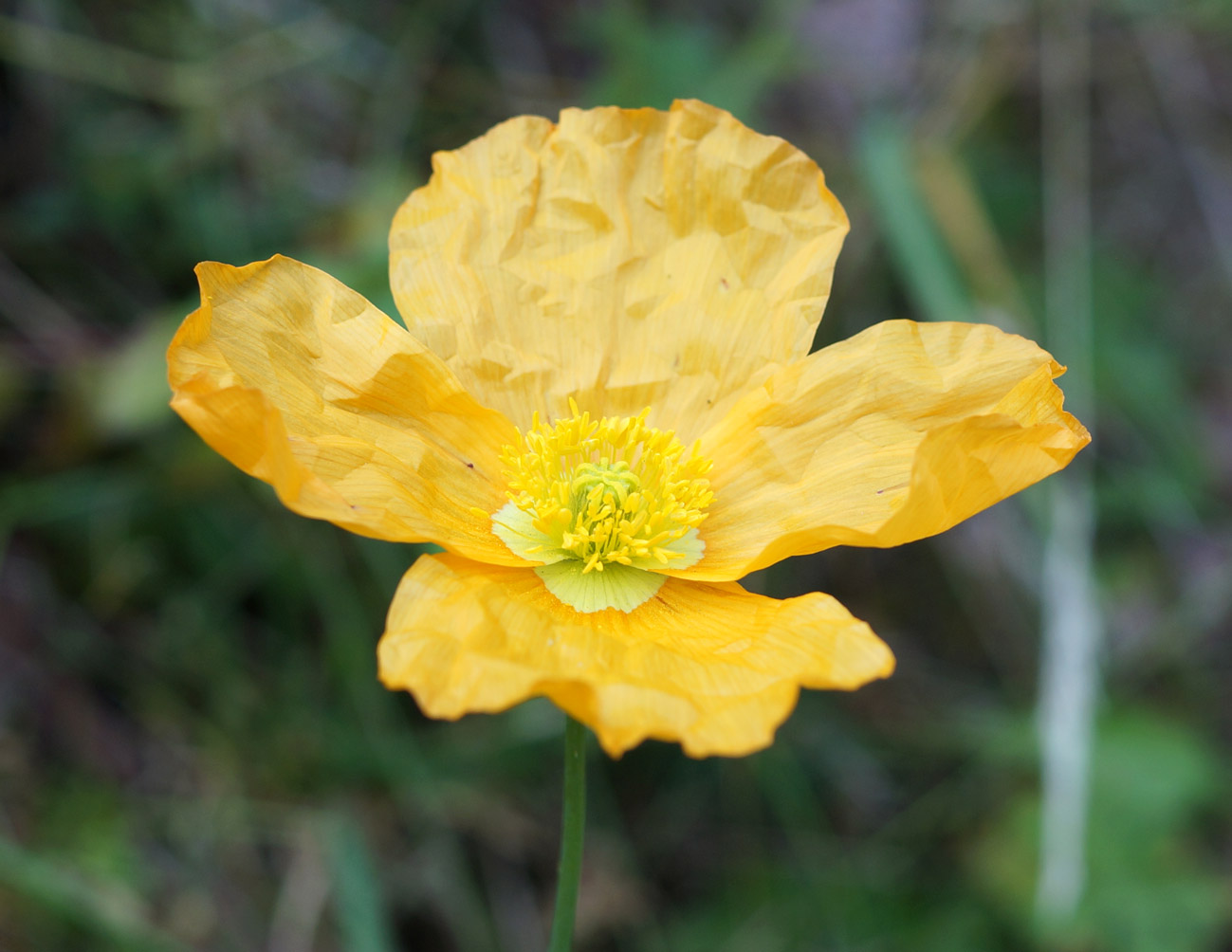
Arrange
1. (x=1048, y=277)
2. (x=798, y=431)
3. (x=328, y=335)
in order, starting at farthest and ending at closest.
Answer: (x=1048, y=277) < (x=798, y=431) < (x=328, y=335)

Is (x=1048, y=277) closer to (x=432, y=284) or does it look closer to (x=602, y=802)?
(x=602, y=802)

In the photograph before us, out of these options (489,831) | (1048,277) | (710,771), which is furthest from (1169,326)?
(489,831)

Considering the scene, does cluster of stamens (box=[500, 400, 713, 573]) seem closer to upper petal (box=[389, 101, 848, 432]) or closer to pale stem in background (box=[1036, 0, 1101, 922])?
upper petal (box=[389, 101, 848, 432])

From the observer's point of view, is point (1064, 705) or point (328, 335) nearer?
point (328, 335)

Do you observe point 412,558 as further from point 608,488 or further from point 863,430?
point 863,430

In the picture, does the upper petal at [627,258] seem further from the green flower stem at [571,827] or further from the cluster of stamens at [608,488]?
the green flower stem at [571,827]

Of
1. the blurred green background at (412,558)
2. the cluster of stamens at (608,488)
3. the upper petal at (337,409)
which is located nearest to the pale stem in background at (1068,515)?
the blurred green background at (412,558)

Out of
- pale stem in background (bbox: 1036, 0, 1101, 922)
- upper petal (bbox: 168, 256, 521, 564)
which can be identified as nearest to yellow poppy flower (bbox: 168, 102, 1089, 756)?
upper petal (bbox: 168, 256, 521, 564)
